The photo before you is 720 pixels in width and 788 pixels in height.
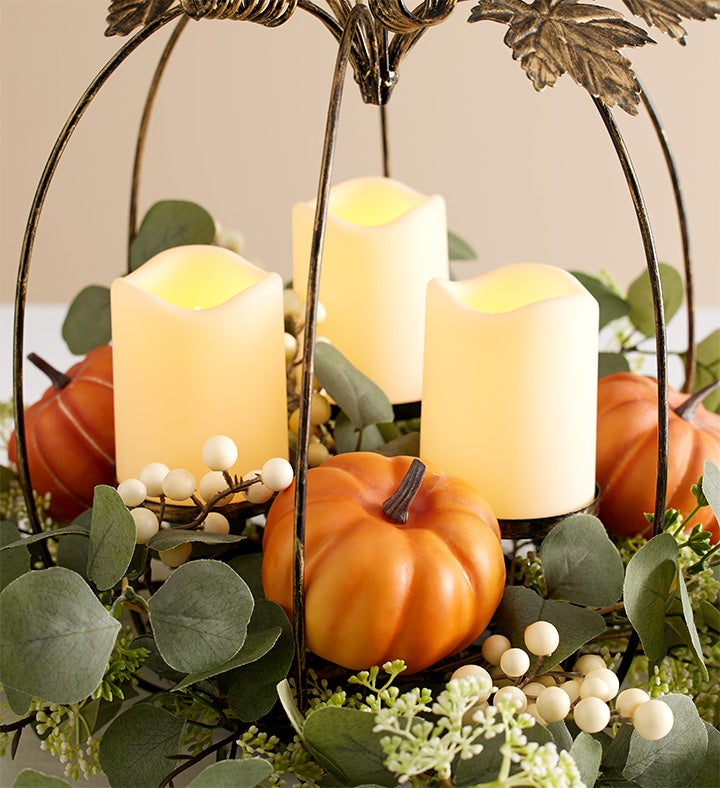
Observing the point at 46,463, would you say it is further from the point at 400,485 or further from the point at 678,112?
the point at 678,112

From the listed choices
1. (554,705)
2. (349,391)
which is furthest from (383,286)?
(554,705)

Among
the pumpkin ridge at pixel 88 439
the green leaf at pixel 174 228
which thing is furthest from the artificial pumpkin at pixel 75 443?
the green leaf at pixel 174 228

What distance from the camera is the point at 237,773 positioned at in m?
0.38

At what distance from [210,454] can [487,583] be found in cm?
15

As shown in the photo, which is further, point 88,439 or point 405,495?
point 88,439

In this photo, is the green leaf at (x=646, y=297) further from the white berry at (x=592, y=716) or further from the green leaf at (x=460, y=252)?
the white berry at (x=592, y=716)

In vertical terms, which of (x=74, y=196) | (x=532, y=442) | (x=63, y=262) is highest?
(x=532, y=442)

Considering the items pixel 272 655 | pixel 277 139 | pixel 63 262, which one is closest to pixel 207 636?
pixel 272 655

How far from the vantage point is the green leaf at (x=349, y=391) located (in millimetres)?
565

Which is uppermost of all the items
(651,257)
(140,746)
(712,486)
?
(651,257)

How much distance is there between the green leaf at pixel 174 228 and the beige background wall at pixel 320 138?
1463mm

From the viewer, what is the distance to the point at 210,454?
484 millimetres

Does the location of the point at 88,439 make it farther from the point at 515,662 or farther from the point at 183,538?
the point at 515,662

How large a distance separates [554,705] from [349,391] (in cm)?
22
